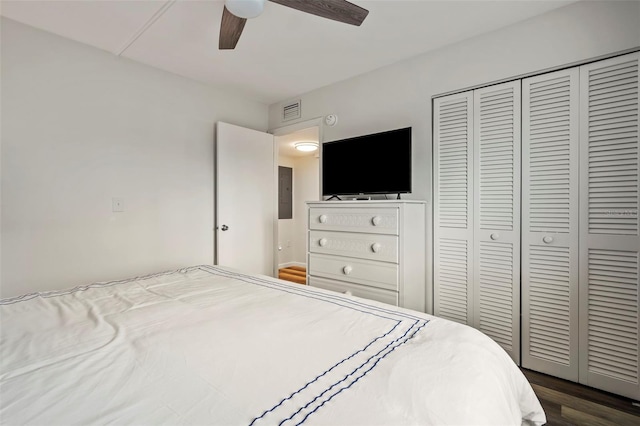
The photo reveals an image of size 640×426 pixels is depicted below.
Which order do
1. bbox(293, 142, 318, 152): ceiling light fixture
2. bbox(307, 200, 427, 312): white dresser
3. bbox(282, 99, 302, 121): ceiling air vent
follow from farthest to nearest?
bbox(293, 142, 318, 152): ceiling light fixture → bbox(282, 99, 302, 121): ceiling air vent → bbox(307, 200, 427, 312): white dresser

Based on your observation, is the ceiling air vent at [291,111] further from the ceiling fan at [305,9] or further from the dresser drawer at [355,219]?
the ceiling fan at [305,9]

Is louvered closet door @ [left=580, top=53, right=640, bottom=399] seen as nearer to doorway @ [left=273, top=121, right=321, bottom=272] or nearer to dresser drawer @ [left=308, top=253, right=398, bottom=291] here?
dresser drawer @ [left=308, top=253, right=398, bottom=291]

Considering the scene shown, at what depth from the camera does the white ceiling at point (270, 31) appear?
1.98 meters

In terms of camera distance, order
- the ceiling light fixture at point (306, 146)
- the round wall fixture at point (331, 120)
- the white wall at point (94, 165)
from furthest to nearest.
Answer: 1. the ceiling light fixture at point (306, 146)
2. the round wall fixture at point (331, 120)
3. the white wall at point (94, 165)

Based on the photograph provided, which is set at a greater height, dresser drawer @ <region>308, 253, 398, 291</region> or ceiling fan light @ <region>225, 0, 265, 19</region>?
ceiling fan light @ <region>225, 0, 265, 19</region>

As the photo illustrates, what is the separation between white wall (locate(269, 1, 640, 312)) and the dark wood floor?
101cm

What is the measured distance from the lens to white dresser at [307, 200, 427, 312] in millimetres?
2312

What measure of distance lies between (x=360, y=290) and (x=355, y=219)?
57cm

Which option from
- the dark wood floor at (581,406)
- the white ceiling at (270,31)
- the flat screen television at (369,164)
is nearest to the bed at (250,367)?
the dark wood floor at (581,406)

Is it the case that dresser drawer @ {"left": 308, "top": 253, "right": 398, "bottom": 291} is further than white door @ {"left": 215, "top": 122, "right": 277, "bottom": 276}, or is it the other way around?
white door @ {"left": 215, "top": 122, "right": 277, "bottom": 276}

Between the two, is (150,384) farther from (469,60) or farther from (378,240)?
(469,60)

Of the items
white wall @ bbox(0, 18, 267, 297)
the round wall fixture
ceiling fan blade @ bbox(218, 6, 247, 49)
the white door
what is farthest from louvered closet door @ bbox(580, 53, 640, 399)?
white wall @ bbox(0, 18, 267, 297)

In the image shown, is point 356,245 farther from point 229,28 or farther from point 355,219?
point 229,28

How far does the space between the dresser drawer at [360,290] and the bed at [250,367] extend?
1.05 meters
